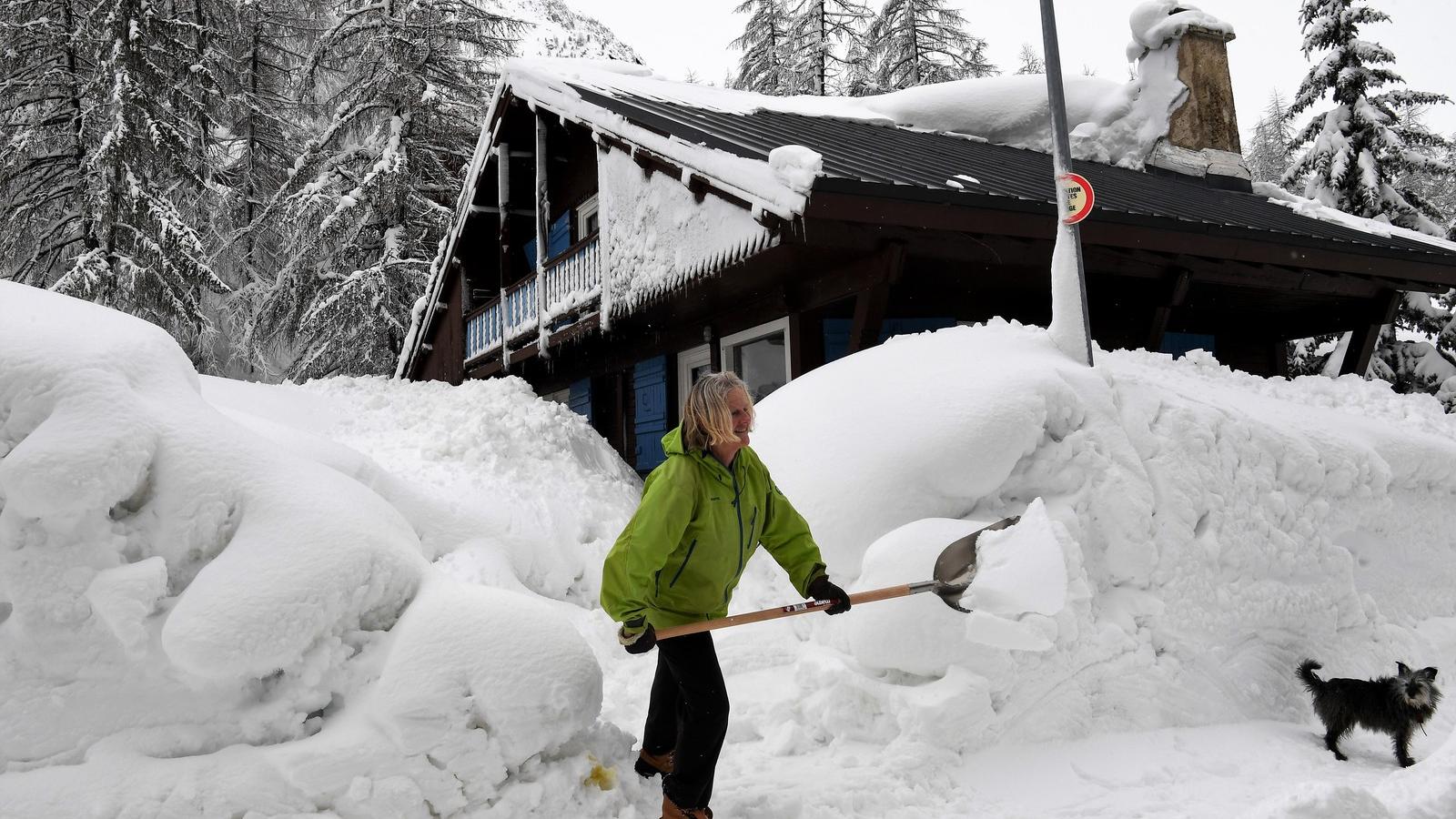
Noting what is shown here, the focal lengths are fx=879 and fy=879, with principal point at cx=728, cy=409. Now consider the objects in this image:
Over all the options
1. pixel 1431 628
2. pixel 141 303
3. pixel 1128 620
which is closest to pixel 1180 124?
pixel 1431 628

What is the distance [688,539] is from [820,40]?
78.8 feet

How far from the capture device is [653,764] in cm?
325

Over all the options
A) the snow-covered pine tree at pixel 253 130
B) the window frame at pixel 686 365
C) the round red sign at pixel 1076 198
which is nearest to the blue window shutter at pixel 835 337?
the window frame at pixel 686 365

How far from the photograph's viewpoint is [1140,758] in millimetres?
3588

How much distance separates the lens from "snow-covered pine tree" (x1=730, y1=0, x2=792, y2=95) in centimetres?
2531

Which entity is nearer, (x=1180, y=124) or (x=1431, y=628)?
(x=1431, y=628)

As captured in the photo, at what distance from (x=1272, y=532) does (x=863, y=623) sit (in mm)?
2431

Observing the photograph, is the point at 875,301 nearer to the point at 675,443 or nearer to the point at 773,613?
the point at 773,613

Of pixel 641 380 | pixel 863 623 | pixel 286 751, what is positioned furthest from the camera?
pixel 641 380

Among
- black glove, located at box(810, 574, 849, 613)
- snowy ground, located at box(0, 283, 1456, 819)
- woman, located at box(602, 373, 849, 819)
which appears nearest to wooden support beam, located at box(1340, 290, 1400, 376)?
snowy ground, located at box(0, 283, 1456, 819)

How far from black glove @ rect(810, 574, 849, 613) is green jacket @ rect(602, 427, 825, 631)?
0.03 metres

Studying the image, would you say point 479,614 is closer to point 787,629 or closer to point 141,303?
point 787,629

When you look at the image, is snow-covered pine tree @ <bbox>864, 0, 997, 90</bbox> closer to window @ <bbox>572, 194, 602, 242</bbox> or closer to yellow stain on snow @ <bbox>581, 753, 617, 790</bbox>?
window @ <bbox>572, 194, 602, 242</bbox>

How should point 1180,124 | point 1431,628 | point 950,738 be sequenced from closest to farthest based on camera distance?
1. point 950,738
2. point 1431,628
3. point 1180,124
